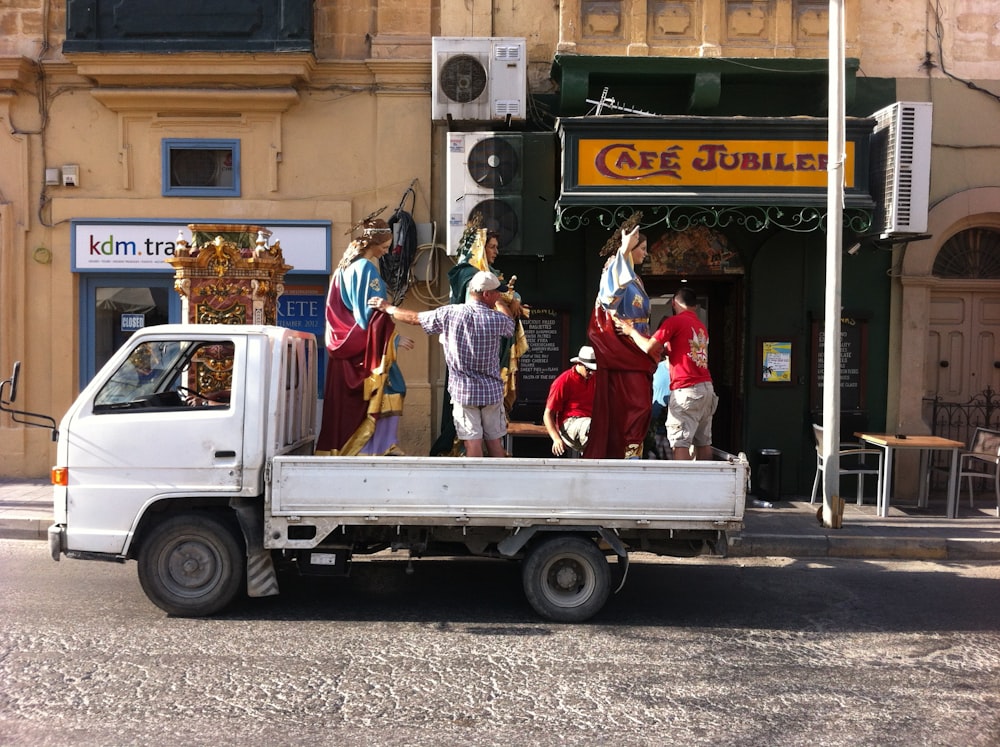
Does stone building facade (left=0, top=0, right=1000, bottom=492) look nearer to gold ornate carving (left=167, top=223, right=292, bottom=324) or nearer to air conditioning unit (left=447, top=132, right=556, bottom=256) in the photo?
air conditioning unit (left=447, top=132, right=556, bottom=256)

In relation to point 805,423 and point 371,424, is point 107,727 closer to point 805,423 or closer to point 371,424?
point 371,424

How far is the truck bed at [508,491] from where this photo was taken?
567 cm

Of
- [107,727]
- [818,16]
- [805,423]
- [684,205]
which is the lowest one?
[107,727]

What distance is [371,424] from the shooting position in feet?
21.6

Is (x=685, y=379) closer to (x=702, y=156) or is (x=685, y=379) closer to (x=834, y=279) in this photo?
(x=834, y=279)

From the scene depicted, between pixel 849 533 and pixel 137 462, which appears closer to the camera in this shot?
pixel 137 462

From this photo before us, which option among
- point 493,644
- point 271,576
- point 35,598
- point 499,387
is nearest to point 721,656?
point 493,644

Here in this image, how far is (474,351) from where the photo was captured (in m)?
6.30

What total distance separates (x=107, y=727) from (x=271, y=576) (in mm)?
1740

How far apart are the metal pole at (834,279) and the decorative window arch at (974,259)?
130 inches

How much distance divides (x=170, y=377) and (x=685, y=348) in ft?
12.2

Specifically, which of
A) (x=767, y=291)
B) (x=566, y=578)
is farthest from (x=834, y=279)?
(x=566, y=578)

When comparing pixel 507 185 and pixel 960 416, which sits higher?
pixel 507 185

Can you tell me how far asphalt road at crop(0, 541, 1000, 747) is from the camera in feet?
13.8
